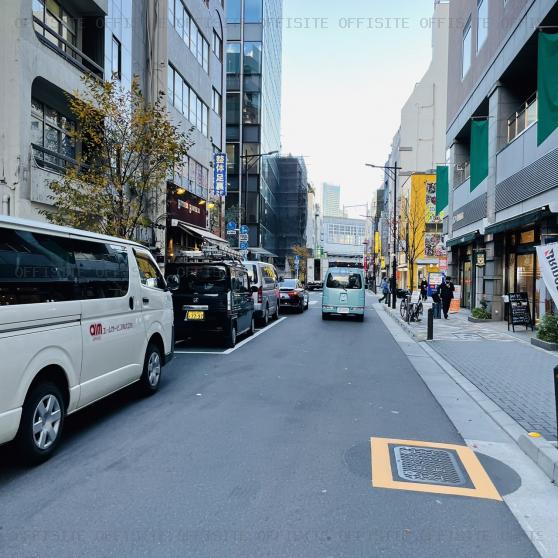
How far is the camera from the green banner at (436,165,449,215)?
27000 mm

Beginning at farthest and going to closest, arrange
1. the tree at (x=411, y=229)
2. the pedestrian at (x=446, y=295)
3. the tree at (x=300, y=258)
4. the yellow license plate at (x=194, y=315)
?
the tree at (x=300, y=258)
the tree at (x=411, y=229)
the pedestrian at (x=446, y=295)
the yellow license plate at (x=194, y=315)

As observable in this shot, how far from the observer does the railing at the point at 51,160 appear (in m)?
13.0

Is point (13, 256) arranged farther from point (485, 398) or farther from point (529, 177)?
point (529, 177)

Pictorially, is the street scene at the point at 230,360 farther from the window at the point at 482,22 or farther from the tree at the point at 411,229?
the tree at the point at 411,229

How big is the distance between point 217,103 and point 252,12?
72.9 ft

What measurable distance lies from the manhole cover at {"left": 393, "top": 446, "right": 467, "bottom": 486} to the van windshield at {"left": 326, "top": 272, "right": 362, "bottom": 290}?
1507cm

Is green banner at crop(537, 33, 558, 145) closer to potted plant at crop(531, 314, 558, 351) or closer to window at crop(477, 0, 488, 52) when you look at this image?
potted plant at crop(531, 314, 558, 351)

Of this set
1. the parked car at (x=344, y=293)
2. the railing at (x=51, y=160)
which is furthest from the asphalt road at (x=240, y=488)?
the parked car at (x=344, y=293)

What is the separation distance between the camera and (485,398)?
7.29m

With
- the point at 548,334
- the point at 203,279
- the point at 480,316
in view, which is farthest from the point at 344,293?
the point at 203,279

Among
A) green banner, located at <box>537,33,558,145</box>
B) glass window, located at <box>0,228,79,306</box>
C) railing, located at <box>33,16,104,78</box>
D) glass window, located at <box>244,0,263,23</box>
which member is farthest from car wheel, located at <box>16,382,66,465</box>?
glass window, located at <box>244,0,263,23</box>

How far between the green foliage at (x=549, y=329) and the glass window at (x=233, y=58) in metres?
43.4

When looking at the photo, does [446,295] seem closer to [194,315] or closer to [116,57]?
[194,315]

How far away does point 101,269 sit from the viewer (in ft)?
19.1
